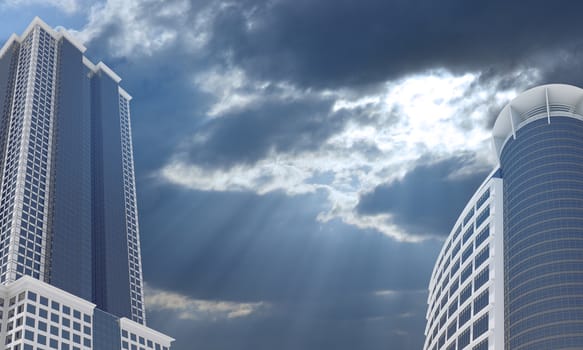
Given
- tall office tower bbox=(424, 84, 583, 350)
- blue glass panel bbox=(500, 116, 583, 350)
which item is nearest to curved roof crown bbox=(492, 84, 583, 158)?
tall office tower bbox=(424, 84, 583, 350)

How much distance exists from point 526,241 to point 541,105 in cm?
3705

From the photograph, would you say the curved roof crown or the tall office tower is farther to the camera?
the curved roof crown

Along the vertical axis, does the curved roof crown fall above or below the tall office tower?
above

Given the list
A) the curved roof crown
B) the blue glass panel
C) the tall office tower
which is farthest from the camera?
the curved roof crown

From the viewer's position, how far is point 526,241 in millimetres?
140000


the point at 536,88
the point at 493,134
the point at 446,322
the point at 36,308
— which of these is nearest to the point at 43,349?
the point at 36,308

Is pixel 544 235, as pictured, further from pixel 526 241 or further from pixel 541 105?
pixel 541 105

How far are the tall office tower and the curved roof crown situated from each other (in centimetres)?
23

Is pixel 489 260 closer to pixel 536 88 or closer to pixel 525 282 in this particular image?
pixel 525 282

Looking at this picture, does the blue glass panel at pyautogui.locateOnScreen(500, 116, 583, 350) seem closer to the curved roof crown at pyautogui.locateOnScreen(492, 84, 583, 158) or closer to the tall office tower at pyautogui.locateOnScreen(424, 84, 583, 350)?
the tall office tower at pyautogui.locateOnScreen(424, 84, 583, 350)

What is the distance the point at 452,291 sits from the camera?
174250 millimetres

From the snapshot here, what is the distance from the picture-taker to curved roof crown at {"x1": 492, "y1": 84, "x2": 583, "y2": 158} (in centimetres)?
15750

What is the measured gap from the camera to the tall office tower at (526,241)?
12912cm

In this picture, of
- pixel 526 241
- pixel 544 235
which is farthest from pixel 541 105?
pixel 526 241
